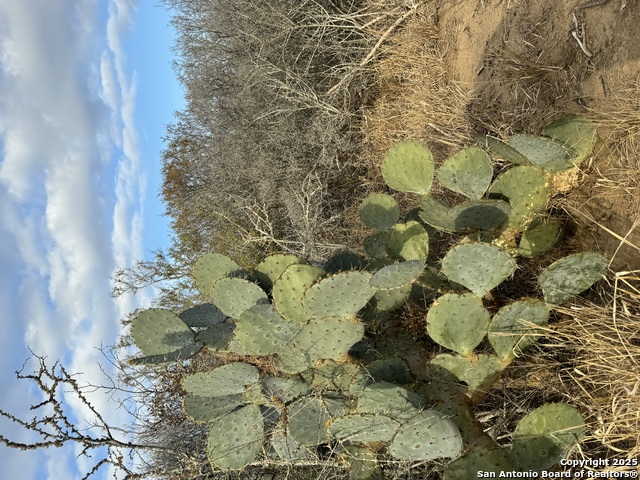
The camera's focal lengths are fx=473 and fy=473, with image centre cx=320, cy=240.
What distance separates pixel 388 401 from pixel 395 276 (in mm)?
Answer: 566

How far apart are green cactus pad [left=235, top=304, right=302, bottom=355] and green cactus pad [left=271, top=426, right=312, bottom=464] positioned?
0.57 metres

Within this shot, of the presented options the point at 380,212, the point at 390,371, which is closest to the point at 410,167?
the point at 380,212

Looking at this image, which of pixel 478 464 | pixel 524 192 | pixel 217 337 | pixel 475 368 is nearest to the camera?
pixel 478 464

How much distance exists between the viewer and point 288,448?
2598mm

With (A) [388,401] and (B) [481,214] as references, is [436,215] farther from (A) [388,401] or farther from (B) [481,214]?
(A) [388,401]

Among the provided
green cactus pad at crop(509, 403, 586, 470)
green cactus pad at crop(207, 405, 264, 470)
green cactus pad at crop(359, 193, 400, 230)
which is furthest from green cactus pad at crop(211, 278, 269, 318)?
green cactus pad at crop(509, 403, 586, 470)

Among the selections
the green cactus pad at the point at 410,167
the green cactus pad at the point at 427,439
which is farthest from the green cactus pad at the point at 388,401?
the green cactus pad at the point at 410,167

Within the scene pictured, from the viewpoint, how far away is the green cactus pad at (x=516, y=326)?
2.15 metres

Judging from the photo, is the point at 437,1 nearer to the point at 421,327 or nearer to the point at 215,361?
the point at 421,327

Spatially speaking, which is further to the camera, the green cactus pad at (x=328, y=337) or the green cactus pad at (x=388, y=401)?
the green cactus pad at (x=328, y=337)

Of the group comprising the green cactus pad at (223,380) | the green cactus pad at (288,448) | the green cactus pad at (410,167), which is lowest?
the green cactus pad at (288,448)

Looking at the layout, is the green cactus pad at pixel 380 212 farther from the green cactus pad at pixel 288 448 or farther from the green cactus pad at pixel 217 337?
the green cactus pad at pixel 288 448

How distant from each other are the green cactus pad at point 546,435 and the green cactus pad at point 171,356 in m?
1.66

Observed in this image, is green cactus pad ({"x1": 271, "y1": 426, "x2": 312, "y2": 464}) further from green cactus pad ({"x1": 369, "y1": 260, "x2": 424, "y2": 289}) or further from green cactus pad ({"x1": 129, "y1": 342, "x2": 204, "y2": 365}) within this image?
green cactus pad ({"x1": 369, "y1": 260, "x2": 424, "y2": 289})
